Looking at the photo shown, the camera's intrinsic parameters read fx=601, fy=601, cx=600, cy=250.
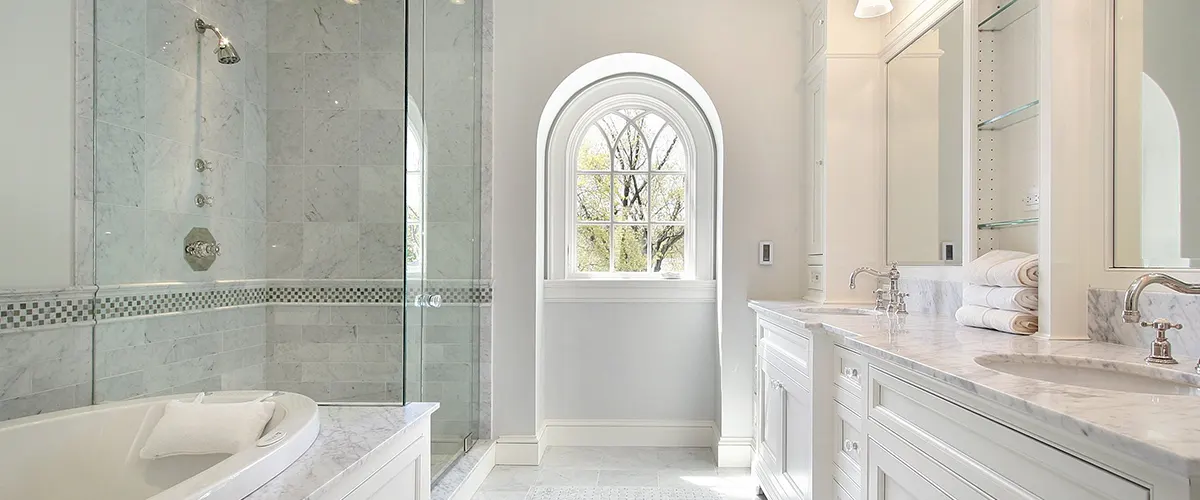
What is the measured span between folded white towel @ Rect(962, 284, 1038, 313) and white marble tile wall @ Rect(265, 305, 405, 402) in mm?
2031

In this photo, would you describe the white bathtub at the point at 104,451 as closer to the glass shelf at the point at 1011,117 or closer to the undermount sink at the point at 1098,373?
the undermount sink at the point at 1098,373

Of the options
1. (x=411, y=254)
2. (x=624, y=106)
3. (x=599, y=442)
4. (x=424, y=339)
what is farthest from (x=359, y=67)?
(x=599, y=442)

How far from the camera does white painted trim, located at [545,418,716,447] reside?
3.30 meters

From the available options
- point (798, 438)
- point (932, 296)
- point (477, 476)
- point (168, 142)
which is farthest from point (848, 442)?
point (168, 142)

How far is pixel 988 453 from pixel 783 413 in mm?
1281

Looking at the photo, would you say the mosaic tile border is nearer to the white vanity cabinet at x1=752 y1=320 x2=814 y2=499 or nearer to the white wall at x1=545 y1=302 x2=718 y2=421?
the white wall at x1=545 y1=302 x2=718 y2=421

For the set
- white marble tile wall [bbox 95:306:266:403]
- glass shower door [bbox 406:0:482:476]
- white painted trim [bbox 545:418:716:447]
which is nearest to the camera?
white marble tile wall [bbox 95:306:266:403]

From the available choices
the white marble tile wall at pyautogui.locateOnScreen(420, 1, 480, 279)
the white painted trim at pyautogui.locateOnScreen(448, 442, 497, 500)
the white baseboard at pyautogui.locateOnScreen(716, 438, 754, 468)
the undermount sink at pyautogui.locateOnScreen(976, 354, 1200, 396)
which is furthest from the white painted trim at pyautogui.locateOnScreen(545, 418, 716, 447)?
the undermount sink at pyautogui.locateOnScreen(976, 354, 1200, 396)

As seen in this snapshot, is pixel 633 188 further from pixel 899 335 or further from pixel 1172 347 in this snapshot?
pixel 1172 347

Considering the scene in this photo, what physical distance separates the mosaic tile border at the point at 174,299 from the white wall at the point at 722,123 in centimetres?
30

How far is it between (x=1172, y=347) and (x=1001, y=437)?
0.66 metres

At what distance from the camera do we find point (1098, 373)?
3.90 feet

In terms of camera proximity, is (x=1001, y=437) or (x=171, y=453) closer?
(x=1001, y=437)

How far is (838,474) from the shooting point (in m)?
1.83
